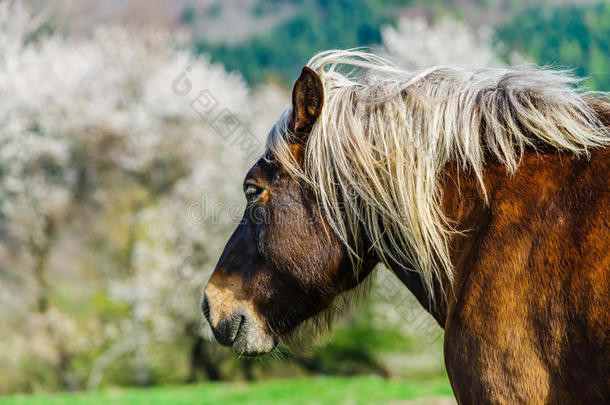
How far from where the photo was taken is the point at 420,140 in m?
2.43

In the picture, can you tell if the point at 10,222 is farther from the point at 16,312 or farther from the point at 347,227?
the point at 347,227

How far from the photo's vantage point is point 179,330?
18562 mm

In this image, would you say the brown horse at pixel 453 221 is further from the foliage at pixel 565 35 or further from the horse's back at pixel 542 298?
the foliage at pixel 565 35

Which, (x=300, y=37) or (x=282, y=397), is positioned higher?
(x=300, y=37)

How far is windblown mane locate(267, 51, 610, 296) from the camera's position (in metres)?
2.29

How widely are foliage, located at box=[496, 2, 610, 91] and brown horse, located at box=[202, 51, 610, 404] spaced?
12.3m

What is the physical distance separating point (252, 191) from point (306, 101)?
1.55ft

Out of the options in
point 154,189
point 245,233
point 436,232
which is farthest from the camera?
point 154,189

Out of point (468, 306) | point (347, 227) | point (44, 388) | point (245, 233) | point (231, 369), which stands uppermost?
point (245, 233)

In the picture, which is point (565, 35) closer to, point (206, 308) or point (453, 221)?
point (453, 221)

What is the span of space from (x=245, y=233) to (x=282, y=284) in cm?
29

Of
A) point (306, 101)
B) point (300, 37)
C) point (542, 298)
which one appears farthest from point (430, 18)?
point (542, 298)

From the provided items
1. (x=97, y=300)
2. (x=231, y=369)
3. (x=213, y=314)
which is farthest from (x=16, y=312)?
(x=213, y=314)

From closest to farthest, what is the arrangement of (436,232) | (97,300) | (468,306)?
(468,306) < (436,232) < (97,300)
